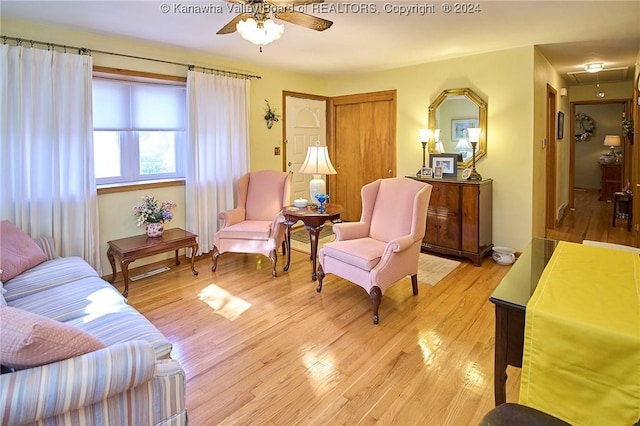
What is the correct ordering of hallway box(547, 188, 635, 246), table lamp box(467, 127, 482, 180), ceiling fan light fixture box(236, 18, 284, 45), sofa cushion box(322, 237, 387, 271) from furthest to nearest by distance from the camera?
hallway box(547, 188, 635, 246), table lamp box(467, 127, 482, 180), sofa cushion box(322, 237, 387, 271), ceiling fan light fixture box(236, 18, 284, 45)

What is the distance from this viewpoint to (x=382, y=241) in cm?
344

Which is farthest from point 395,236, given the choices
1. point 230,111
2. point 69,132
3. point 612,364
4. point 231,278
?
point 69,132

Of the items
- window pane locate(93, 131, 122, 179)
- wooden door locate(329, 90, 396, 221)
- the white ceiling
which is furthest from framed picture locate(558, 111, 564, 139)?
window pane locate(93, 131, 122, 179)

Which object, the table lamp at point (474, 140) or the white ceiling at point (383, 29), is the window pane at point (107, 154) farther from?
the table lamp at point (474, 140)

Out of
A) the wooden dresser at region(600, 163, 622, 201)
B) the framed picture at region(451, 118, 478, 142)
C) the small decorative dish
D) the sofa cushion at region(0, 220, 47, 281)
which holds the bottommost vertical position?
the small decorative dish

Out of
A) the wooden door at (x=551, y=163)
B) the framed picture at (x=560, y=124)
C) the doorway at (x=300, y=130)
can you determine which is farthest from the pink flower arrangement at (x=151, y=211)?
the framed picture at (x=560, y=124)

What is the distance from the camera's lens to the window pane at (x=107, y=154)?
12.5 ft

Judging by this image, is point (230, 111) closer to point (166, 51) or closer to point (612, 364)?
point (166, 51)

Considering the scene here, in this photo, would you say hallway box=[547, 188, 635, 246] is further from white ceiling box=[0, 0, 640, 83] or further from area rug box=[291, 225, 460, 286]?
white ceiling box=[0, 0, 640, 83]

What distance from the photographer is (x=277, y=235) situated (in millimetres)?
3996

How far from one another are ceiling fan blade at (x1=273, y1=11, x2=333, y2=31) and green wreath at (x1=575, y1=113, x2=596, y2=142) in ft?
32.6

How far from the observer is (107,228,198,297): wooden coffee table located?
348 cm

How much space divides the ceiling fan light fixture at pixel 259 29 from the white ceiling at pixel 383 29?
2.59ft

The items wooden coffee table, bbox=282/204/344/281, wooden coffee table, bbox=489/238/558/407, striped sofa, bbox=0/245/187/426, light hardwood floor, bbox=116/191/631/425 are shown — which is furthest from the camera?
wooden coffee table, bbox=282/204/344/281
